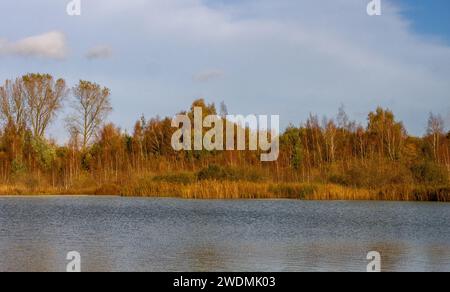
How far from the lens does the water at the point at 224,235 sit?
467 inches

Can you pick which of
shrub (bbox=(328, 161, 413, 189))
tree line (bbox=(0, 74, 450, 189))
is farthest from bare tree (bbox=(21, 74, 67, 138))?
shrub (bbox=(328, 161, 413, 189))

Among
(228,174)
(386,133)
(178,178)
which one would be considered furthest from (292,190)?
(386,133)

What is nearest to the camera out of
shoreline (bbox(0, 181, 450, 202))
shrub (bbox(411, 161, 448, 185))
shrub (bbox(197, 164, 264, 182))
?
shoreline (bbox(0, 181, 450, 202))

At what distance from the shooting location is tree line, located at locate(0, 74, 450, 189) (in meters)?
29.6

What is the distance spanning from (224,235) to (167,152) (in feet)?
76.5

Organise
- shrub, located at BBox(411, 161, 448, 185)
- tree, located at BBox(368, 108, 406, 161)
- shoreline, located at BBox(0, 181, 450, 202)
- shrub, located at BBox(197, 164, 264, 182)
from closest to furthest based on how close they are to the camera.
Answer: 1. shoreline, located at BBox(0, 181, 450, 202)
2. shrub, located at BBox(411, 161, 448, 185)
3. shrub, located at BBox(197, 164, 264, 182)
4. tree, located at BBox(368, 108, 406, 161)

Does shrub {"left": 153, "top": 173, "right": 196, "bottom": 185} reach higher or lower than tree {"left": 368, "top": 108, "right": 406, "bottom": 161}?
lower

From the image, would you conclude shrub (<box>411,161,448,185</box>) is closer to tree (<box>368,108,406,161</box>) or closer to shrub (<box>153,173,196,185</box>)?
tree (<box>368,108,406,161</box>)

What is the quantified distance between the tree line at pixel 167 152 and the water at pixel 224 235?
4846 millimetres

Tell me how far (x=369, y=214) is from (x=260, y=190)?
7631mm

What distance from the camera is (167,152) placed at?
38969mm

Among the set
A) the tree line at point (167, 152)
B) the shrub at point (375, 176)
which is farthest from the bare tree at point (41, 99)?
the shrub at point (375, 176)

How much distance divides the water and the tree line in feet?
15.9

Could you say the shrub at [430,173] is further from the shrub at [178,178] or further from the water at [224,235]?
the shrub at [178,178]
